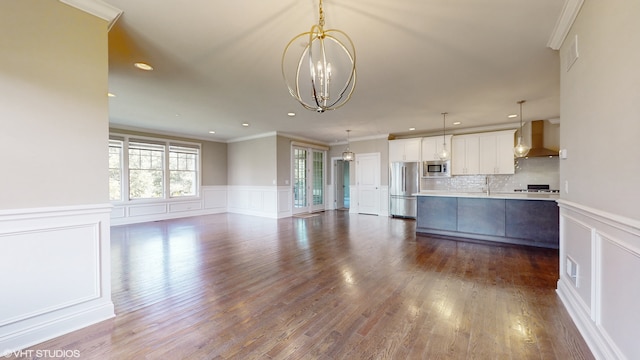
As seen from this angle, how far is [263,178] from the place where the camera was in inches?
311

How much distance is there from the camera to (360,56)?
2.92 meters

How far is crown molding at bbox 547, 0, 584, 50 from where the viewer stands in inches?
79.2

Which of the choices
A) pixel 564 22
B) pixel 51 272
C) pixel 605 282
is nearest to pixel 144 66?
pixel 51 272

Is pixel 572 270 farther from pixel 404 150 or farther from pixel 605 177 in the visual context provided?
Answer: pixel 404 150

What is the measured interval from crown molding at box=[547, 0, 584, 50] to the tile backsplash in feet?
16.0

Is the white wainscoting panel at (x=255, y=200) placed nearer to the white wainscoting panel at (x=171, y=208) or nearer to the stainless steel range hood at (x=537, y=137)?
the white wainscoting panel at (x=171, y=208)

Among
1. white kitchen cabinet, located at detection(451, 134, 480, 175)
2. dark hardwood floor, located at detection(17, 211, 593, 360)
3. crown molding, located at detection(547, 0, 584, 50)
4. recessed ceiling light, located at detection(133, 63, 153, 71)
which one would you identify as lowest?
dark hardwood floor, located at detection(17, 211, 593, 360)

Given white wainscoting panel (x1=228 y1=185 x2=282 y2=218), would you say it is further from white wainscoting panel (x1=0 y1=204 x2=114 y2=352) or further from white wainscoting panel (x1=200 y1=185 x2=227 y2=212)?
white wainscoting panel (x1=0 y1=204 x2=114 y2=352)

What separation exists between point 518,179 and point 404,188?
283 centimetres

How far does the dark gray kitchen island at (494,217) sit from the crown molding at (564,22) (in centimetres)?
271

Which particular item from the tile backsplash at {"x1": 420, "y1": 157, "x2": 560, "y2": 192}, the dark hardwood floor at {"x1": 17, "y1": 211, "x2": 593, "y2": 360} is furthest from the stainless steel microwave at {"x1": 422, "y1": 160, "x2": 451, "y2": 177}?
the dark hardwood floor at {"x1": 17, "y1": 211, "x2": 593, "y2": 360}

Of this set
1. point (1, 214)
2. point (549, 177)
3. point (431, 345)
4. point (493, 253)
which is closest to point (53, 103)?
point (1, 214)

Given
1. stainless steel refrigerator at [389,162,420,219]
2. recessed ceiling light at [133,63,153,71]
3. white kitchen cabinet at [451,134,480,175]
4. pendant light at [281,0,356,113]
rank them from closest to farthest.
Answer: pendant light at [281,0,356,113] → recessed ceiling light at [133,63,153,71] → white kitchen cabinet at [451,134,480,175] → stainless steel refrigerator at [389,162,420,219]

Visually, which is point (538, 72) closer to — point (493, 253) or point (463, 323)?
point (493, 253)
